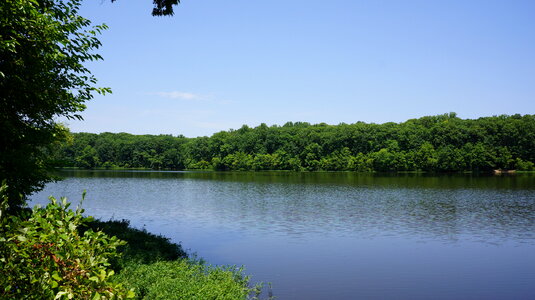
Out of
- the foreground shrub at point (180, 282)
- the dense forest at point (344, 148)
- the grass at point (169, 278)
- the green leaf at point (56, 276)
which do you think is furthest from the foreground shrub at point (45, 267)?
the dense forest at point (344, 148)

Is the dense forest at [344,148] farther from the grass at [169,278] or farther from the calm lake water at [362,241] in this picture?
the grass at [169,278]

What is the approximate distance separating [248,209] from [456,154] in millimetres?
103835

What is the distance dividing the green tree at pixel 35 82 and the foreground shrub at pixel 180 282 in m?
4.24

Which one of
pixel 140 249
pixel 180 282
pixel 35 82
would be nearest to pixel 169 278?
pixel 180 282

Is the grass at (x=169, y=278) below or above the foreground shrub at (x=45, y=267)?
below

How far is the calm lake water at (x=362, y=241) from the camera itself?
50.2 ft

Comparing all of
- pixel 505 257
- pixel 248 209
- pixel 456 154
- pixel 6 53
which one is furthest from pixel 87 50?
pixel 456 154

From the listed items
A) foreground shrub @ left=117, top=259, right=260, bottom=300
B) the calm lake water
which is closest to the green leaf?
foreground shrub @ left=117, top=259, right=260, bottom=300

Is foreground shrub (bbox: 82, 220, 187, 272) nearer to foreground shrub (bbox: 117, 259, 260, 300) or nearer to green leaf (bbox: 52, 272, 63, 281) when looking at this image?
foreground shrub (bbox: 117, 259, 260, 300)

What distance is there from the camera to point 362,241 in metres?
22.6

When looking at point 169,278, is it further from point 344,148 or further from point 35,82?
point 344,148

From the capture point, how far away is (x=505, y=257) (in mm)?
19344

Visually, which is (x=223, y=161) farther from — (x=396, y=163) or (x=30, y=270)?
(x=30, y=270)

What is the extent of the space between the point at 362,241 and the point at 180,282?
13635mm
